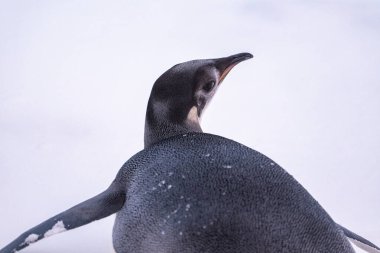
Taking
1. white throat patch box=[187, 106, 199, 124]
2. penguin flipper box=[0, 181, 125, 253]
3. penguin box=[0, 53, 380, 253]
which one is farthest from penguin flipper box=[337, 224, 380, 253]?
penguin flipper box=[0, 181, 125, 253]

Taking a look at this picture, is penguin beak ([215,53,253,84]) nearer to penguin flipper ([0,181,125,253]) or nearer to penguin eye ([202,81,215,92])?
penguin eye ([202,81,215,92])

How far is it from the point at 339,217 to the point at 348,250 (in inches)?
25.7

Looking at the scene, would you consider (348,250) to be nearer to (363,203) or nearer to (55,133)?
(363,203)

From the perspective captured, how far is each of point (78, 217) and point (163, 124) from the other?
0.28 m

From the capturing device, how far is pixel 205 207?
954mm

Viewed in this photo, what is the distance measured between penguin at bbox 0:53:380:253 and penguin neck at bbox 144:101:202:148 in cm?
5

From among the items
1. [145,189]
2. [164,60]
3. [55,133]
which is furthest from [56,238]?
[164,60]

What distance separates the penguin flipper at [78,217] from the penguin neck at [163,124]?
0.17 m

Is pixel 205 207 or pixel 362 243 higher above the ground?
pixel 205 207

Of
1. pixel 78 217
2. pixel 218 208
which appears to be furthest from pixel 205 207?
pixel 78 217

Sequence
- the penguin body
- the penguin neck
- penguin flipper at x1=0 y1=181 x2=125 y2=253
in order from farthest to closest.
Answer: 1. the penguin neck
2. penguin flipper at x1=0 y1=181 x2=125 y2=253
3. the penguin body

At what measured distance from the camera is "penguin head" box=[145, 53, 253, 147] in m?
1.31

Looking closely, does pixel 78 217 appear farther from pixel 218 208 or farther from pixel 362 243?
pixel 362 243

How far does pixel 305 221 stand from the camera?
3.16ft
